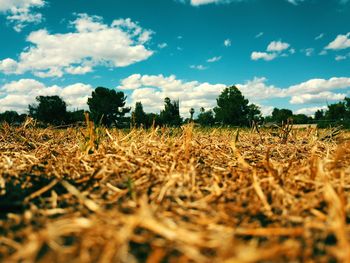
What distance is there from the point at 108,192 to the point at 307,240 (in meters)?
1.03

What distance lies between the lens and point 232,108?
68.1 m

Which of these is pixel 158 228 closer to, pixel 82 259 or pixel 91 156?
pixel 82 259

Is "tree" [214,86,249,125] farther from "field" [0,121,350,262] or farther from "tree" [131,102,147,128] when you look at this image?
"field" [0,121,350,262]

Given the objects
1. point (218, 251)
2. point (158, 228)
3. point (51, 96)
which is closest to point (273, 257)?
point (218, 251)

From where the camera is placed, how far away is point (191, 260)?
3.17 ft

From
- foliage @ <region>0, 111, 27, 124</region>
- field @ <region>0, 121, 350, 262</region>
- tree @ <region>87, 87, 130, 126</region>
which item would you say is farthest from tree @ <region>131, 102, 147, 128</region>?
tree @ <region>87, 87, 130, 126</region>

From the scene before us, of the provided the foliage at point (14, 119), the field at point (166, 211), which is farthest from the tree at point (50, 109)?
the field at point (166, 211)

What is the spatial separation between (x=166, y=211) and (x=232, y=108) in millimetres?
68170

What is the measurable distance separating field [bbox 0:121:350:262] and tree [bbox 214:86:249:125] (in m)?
64.1

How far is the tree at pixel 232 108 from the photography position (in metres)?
67.4

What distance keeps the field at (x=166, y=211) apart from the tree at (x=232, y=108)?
6409 cm

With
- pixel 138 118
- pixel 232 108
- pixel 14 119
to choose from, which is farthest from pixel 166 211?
pixel 232 108

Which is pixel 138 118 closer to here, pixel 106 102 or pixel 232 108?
pixel 232 108

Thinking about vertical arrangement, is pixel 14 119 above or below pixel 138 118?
below
